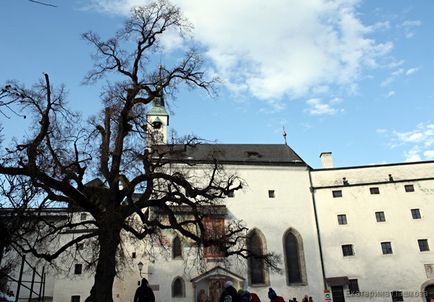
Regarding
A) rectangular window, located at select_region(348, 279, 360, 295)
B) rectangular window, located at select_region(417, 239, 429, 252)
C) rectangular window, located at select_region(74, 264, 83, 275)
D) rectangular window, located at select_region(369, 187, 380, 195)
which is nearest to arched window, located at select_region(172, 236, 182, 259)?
rectangular window, located at select_region(74, 264, 83, 275)

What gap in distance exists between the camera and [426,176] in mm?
35312

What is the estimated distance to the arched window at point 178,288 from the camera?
100ft

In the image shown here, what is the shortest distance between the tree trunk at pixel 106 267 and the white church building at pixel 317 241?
635 inches

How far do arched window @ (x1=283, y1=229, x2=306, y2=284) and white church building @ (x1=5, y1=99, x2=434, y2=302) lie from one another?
3.2 inches

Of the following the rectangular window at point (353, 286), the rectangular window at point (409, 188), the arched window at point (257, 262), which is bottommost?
the rectangular window at point (353, 286)

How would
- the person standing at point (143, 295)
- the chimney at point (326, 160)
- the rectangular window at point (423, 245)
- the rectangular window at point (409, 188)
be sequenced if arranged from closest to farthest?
the person standing at point (143, 295) < the rectangular window at point (423, 245) < the rectangular window at point (409, 188) < the chimney at point (326, 160)

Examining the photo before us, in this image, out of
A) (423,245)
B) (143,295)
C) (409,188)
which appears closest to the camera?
(143,295)

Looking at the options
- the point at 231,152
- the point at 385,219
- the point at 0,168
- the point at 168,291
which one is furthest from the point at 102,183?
the point at 385,219

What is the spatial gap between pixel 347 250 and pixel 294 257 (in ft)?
14.9

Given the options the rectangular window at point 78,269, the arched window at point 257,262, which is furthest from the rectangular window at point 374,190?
the rectangular window at point 78,269

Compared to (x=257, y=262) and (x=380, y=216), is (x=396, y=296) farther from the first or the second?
(x=257, y=262)

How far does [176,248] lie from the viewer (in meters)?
32.2

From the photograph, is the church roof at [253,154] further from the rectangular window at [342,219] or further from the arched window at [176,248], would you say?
the arched window at [176,248]

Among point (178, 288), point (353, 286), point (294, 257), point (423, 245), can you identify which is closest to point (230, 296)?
point (178, 288)
